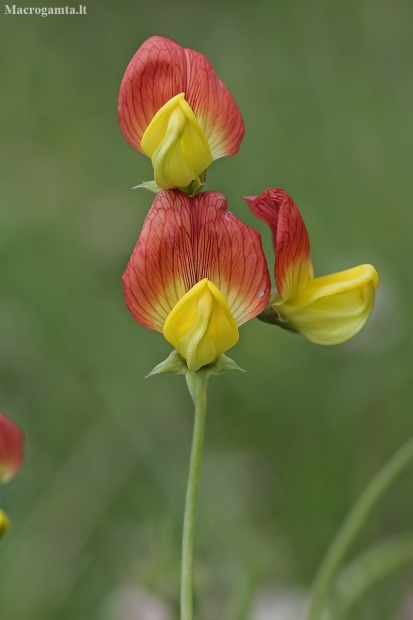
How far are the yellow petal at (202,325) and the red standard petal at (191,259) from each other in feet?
0.18

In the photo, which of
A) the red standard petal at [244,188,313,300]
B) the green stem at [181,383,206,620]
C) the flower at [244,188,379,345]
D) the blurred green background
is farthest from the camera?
the blurred green background

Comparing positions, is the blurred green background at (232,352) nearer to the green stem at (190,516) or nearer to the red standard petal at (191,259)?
the green stem at (190,516)

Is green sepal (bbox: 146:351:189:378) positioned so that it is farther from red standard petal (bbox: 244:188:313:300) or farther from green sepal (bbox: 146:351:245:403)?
red standard petal (bbox: 244:188:313:300)

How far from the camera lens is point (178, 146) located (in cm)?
120

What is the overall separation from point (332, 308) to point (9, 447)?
609 millimetres

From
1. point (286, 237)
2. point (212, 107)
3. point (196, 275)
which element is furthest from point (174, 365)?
point (212, 107)

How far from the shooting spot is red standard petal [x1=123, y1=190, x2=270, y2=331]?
47.9 inches

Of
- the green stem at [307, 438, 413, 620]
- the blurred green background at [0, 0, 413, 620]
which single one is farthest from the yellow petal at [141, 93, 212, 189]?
the blurred green background at [0, 0, 413, 620]

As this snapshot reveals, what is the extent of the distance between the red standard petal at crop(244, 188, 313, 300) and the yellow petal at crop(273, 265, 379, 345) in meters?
0.02

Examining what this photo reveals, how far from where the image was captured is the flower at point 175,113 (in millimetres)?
1226

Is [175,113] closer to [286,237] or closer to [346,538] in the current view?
[286,237]

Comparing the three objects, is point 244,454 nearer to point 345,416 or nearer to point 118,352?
point 345,416

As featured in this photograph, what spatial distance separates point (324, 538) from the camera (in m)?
2.39

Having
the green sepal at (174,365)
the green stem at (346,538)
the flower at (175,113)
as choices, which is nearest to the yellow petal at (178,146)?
the flower at (175,113)
